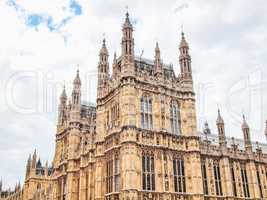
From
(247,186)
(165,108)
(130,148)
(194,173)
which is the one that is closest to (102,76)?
(165,108)

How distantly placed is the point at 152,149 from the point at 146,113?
482 centimetres

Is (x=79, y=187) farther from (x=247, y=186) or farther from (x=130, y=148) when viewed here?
(x=247, y=186)

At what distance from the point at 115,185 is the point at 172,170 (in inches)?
287

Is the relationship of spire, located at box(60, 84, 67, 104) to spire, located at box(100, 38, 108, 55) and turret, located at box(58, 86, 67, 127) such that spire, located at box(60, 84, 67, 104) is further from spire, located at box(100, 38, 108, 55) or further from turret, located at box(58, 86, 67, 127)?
spire, located at box(100, 38, 108, 55)

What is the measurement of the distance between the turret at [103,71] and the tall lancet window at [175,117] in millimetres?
10253

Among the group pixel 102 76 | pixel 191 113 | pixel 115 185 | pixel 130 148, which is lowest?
pixel 115 185

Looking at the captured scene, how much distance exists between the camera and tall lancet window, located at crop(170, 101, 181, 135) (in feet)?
148

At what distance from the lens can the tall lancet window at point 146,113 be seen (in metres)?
43.2

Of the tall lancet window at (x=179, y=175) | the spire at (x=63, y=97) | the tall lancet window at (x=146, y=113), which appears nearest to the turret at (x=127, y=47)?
the tall lancet window at (x=146, y=113)

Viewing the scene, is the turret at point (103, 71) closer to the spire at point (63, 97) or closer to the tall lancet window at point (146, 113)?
the tall lancet window at point (146, 113)

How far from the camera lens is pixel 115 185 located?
136 feet

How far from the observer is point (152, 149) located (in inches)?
1647

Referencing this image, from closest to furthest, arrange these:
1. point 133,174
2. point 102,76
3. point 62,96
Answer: point 133,174
point 102,76
point 62,96

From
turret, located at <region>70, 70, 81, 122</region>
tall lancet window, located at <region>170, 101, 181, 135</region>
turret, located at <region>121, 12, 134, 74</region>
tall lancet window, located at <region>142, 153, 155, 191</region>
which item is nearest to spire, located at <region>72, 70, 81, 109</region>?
turret, located at <region>70, 70, 81, 122</region>
